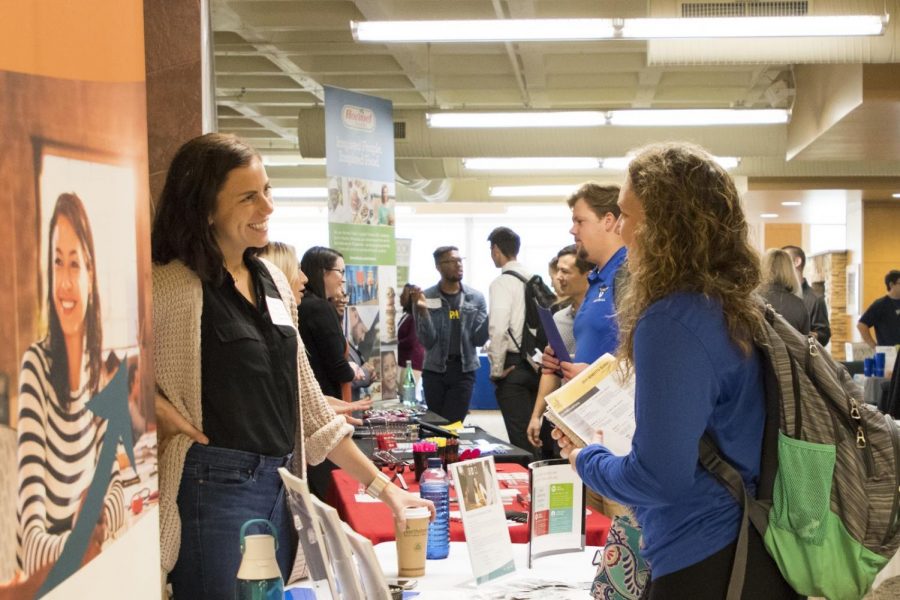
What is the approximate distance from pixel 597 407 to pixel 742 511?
0.48 m

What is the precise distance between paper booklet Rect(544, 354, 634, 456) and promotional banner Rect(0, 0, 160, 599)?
43.5 inches

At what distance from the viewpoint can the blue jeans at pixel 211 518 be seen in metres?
1.94

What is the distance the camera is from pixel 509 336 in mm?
6633

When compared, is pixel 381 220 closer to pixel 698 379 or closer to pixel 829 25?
pixel 829 25

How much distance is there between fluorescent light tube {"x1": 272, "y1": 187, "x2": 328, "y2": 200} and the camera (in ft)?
51.4

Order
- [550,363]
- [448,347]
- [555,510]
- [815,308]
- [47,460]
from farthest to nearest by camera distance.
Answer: [815,308] → [448,347] → [550,363] → [555,510] → [47,460]

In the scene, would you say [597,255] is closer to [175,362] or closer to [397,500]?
[397,500]

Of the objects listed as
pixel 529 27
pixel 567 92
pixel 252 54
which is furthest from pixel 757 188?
pixel 529 27

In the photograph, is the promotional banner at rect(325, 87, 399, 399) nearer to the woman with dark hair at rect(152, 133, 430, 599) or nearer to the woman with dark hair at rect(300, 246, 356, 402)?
the woman with dark hair at rect(300, 246, 356, 402)

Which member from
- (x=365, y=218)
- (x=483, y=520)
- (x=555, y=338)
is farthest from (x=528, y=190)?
(x=483, y=520)

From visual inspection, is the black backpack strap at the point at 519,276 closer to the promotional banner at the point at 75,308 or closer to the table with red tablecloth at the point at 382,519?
the table with red tablecloth at the point at 382,519

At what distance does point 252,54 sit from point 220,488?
26.7 feet

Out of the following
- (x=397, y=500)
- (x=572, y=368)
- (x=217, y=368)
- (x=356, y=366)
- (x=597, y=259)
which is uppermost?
(x=597, y=259)

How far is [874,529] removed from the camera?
1.72m
